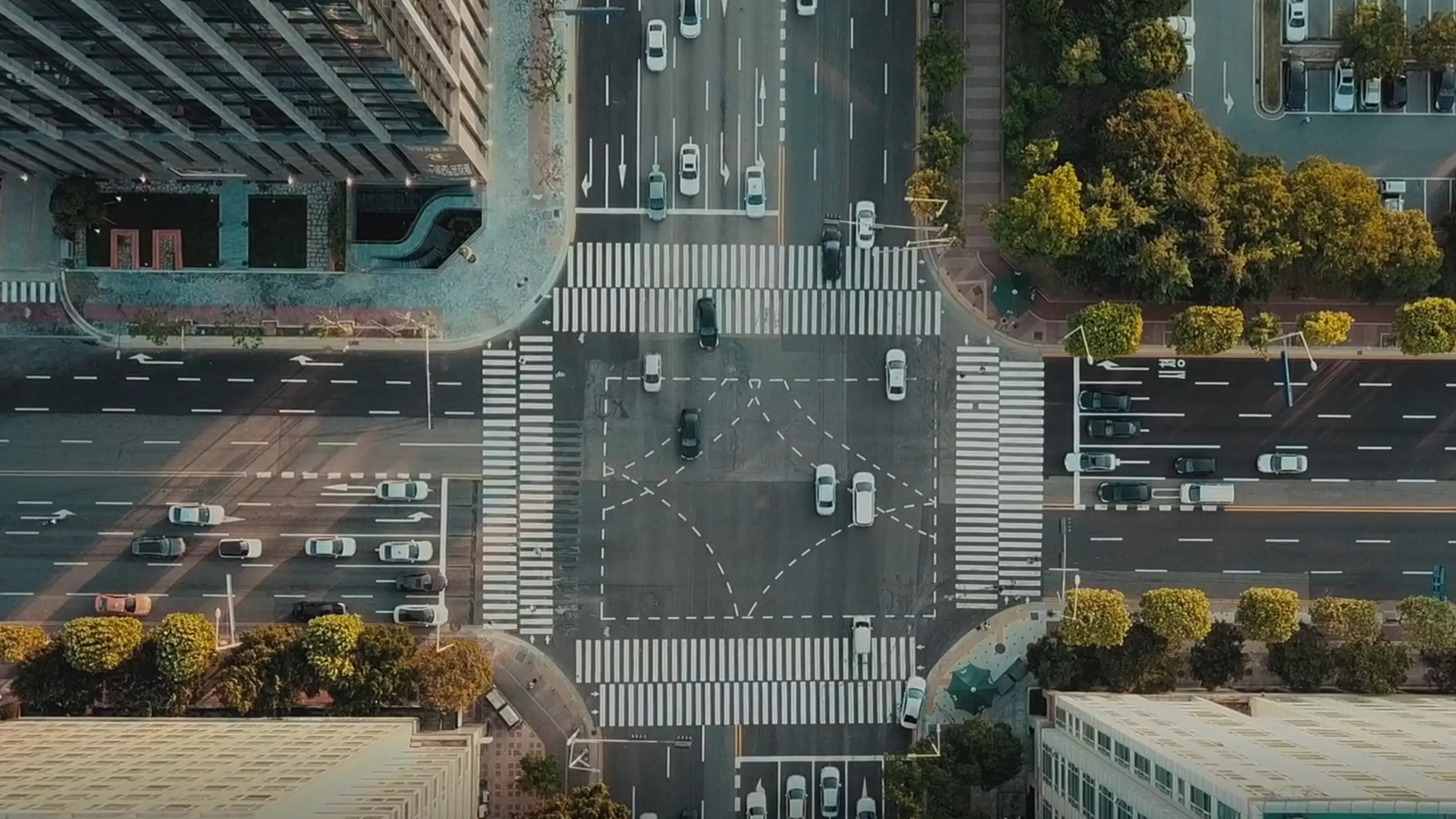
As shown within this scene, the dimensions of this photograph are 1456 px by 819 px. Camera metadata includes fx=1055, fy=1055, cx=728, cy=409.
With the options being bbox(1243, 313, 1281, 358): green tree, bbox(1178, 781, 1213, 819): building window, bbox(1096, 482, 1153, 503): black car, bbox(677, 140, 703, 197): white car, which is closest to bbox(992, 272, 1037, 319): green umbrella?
bbox(1096, 482, 1153, 503): black car

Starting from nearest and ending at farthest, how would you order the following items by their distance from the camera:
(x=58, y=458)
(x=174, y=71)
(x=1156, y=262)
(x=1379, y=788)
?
(x=1379, y=788), (x=174, y=71), (x=1156, y=262), (x=58, y=458)

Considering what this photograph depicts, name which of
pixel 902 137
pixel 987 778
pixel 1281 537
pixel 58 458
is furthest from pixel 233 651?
pixel 1281 537

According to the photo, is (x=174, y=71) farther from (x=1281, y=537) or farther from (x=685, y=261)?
(x=1281, y=537)

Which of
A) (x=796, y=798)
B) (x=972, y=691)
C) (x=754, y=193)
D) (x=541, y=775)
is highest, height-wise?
(x=754, y=193)

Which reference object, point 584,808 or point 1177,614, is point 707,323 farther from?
point 1177,614

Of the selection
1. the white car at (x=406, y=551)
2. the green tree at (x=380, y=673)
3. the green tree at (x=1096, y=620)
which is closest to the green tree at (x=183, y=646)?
the green tree at (x=380, y=673)

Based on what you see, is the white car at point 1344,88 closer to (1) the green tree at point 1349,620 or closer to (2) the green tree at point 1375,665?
(1) the green tree at point 1349,620

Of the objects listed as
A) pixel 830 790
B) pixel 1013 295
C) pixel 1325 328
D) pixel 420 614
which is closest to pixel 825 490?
pixel 1013 295
